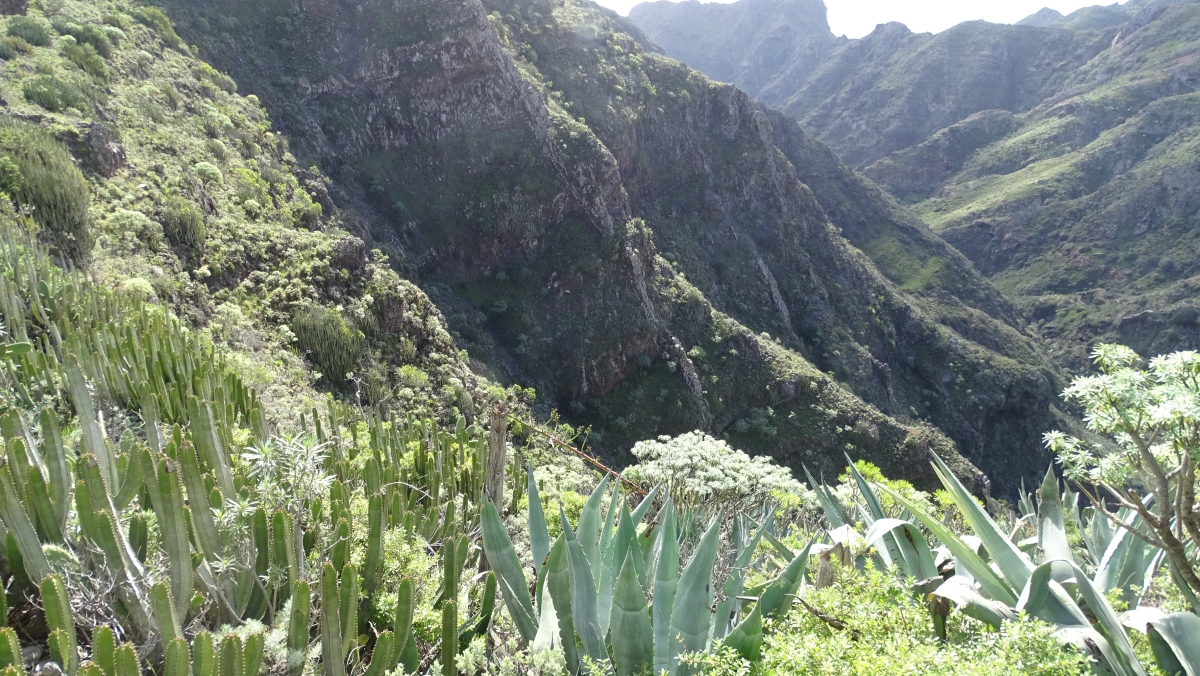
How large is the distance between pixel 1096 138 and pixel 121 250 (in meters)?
125

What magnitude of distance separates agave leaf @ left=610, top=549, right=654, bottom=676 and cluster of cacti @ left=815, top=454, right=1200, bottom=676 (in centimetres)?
97

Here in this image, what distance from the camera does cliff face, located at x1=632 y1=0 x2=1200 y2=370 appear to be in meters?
72.2

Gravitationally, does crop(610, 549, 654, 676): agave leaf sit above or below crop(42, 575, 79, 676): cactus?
above

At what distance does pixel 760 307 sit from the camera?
4541 cm

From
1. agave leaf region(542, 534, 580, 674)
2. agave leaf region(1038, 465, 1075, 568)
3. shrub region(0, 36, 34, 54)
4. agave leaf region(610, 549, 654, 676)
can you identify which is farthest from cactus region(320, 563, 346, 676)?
shrub region(0, 36, 34, 54)

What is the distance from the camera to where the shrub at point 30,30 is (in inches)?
533

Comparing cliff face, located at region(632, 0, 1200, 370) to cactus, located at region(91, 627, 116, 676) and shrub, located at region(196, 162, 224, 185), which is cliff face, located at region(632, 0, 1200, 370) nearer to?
shrub, located at region(196, 162, 224, 185)

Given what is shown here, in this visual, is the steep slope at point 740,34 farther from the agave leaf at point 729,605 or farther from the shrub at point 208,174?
the agave leaf at point 729,605

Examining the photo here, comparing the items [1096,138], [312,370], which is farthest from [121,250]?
[1096,138]

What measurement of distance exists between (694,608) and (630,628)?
236mm

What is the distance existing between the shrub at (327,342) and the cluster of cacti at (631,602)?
10.1 m

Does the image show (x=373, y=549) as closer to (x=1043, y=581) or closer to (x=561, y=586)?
(x=561, y=586)

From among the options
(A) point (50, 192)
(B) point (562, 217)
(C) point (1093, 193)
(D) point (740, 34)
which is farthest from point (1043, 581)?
(D) point (740, 34)

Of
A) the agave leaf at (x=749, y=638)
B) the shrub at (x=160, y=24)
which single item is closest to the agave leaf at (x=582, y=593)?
the agave leaf at (x=749, y=638)
